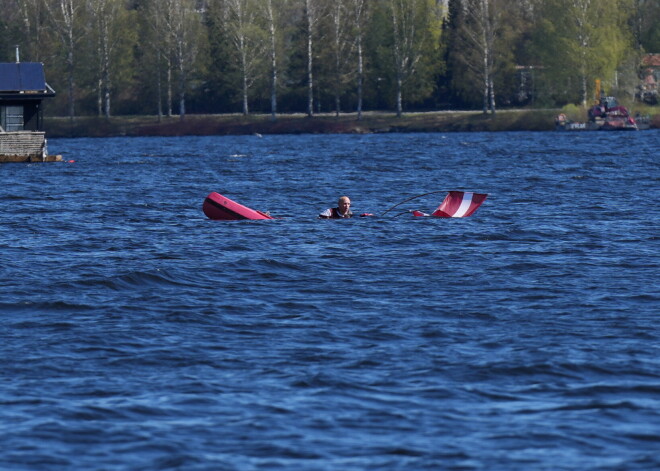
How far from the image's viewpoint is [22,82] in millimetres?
55188

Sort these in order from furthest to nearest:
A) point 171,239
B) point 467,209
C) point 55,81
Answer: point 55,81, point 467,209, point 171,239

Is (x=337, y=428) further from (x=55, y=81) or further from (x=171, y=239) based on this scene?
(x=55, y=81)

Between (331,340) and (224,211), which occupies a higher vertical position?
(224,211)

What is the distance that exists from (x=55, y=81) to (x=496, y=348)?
97.4m

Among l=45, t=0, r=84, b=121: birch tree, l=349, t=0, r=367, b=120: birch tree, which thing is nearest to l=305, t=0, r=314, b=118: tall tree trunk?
l=349, t=0, r=367, b=120: birch tree

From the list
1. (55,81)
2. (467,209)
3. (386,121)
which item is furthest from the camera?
(55,81)

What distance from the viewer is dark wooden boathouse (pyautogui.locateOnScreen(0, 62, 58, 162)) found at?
178ft

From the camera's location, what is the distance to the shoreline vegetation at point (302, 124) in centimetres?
9369

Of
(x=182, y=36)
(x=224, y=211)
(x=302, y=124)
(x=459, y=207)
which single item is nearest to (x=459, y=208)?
(x=459, y=207)

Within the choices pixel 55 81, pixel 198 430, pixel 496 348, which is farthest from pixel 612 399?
pixel 55 81

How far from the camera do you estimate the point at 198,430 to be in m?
10.2

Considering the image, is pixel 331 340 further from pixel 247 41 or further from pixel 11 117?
pixel 247 41

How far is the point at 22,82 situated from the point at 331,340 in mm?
44722

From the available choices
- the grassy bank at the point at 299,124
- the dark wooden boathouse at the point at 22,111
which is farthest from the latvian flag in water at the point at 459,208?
the grassy bank at the point at 299,124
